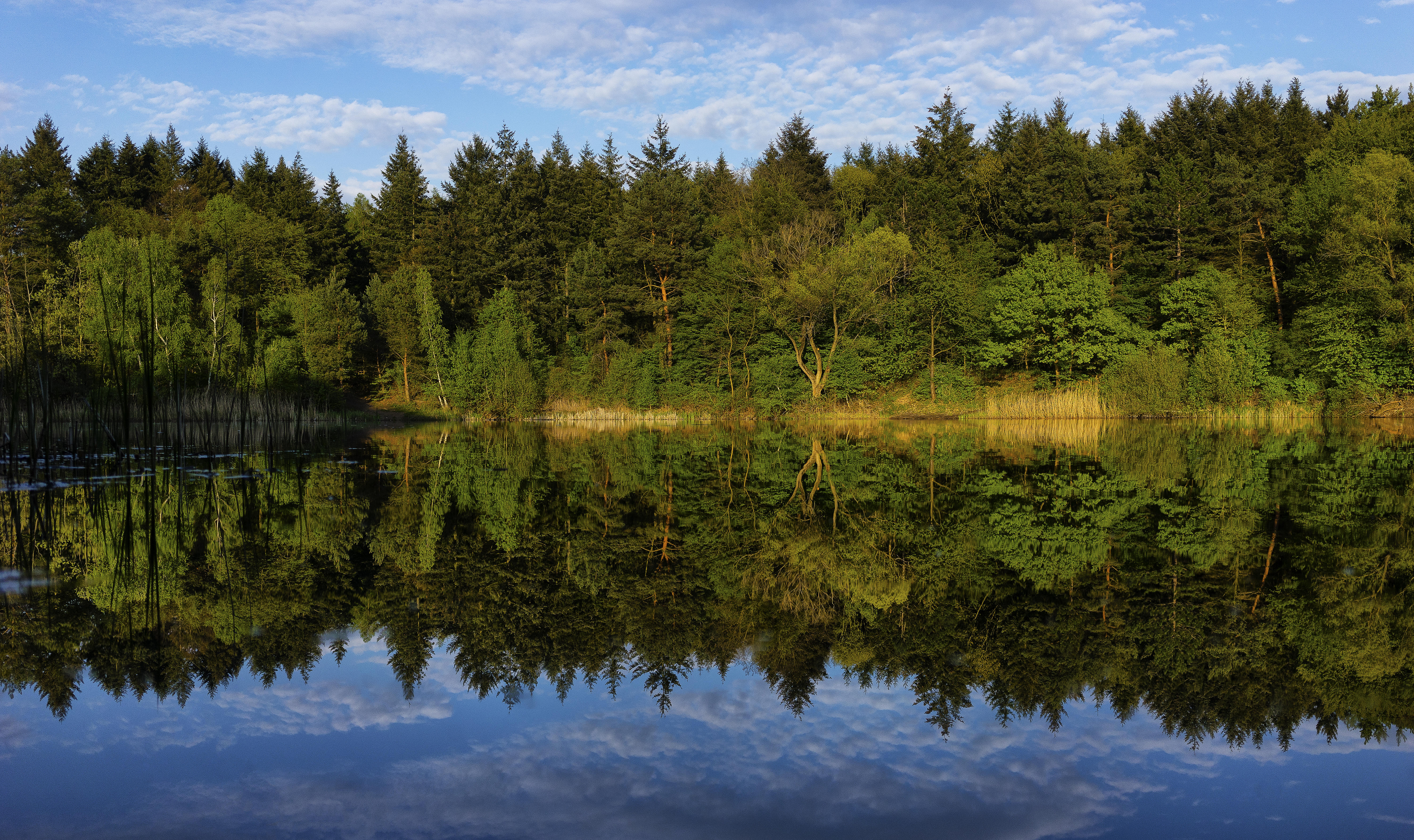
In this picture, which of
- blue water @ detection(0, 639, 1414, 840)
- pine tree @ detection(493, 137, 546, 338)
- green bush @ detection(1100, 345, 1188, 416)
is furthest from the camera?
pine tree @ detection(493, 137, 546, 338)

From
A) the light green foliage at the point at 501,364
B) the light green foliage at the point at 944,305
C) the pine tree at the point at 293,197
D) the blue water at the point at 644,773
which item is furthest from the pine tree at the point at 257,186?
the blue water at the point at 644,773

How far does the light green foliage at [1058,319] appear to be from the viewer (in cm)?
4103

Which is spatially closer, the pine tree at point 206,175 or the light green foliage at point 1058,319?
the light green foliage at point 1058,319

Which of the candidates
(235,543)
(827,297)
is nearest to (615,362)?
(827,297)

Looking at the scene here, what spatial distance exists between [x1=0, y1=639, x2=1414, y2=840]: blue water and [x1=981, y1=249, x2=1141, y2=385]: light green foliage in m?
40.4

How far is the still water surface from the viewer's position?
3398 mm

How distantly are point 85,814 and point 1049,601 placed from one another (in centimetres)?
576

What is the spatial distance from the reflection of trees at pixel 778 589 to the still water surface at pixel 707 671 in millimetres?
35

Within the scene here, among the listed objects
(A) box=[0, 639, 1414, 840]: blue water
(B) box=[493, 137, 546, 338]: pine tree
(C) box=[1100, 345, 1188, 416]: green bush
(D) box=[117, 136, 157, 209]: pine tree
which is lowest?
(A) box=[0, 639, 1414, 840]: blue water

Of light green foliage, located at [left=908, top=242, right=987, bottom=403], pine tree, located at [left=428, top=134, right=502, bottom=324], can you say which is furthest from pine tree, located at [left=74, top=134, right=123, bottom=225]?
light green foliage, located at [left=908, top=242, right=987, bottom=403]

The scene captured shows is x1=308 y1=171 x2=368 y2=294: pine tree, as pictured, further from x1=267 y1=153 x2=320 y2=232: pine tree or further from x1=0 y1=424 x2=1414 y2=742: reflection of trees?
x1=0 y1=424 x2=1414 y2=742: reflection of trees

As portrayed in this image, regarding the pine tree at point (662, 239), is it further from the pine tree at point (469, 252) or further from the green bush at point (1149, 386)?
the green bush at point (1149, 386)

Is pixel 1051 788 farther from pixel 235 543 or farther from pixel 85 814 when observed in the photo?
pixel 235 543

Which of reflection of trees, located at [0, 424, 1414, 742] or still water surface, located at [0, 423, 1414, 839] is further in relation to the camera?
reflection of trees, located at [0, 424, 1414, 742]
